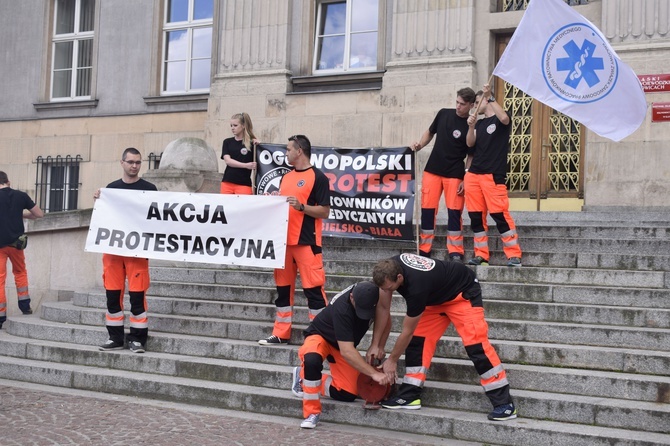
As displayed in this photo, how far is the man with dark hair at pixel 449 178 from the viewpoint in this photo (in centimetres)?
1035

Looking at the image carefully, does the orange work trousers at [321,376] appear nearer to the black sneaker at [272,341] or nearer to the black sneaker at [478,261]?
the black sneaker at [272,341]

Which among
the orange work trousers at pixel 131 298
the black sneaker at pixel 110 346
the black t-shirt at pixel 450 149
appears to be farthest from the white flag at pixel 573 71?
the black sneaker at pixel 110 346

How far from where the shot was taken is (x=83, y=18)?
65.7 feet

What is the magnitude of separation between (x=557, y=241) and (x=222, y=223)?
3756mm

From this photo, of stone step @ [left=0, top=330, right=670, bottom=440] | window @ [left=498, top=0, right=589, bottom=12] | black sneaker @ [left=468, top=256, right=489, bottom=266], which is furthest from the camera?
window @ [left=498, top=0, right=589, bottom=12]

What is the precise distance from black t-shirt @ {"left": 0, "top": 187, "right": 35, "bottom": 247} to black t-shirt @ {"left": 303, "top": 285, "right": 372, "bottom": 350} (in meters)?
6.20

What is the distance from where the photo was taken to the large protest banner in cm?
1115

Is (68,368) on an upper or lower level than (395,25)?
lower

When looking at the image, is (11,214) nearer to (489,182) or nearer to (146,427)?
(146,427)

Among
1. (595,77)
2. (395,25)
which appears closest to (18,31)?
(395,25)

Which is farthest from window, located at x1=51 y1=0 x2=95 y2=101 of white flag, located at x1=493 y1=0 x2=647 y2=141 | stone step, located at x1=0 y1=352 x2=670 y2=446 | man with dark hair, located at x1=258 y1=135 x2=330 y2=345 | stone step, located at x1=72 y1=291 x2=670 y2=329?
white flag, located at x1=493 y1=0 x2=647 y2=141

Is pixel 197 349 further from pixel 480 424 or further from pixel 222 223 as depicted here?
pixel 480 424

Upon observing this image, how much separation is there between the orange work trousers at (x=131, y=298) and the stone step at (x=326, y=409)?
0.98 feet

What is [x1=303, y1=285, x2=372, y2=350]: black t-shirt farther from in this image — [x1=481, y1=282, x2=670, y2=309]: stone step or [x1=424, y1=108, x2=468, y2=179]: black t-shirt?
[x1=424, y1=108, x2=468, y2=179]: black t-shirt
